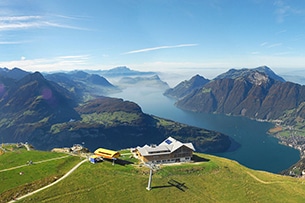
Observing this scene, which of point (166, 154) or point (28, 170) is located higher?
point (28, 170)

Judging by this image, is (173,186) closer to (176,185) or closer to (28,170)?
(176,185)

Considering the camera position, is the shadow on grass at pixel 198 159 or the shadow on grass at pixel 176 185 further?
the shadow on grass at pixel 198 159

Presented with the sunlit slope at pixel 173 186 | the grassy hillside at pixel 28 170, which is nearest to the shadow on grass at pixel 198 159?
the sunlit slope at pixel 173 186

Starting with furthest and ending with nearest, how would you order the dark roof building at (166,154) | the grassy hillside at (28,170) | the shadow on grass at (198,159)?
the shadow on grass at (198,159)
the dark roof building at (166,154)
the grassy hillside at (28,170)

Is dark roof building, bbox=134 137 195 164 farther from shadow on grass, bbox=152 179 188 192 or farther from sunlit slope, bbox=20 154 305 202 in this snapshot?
shadow on grass, bbox=152 179 188 192

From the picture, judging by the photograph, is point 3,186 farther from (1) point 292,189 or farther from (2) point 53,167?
(1) point 292,189

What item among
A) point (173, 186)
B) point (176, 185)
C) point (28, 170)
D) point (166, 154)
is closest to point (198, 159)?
point (166, 154)

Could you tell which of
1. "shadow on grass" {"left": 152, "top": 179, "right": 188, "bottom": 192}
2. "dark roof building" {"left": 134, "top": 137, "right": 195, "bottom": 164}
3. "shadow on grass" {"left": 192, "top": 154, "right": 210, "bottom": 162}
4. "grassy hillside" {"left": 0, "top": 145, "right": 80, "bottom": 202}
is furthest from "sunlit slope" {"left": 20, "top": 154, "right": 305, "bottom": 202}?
"shadow on grass" {"left": 192, "top": 154, "right": 210, "bottom": 162}

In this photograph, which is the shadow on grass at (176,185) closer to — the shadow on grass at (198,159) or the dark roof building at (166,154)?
the dark roof building at (166,154)

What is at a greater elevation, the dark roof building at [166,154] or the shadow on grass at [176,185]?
the dark roof building at [166,154]
